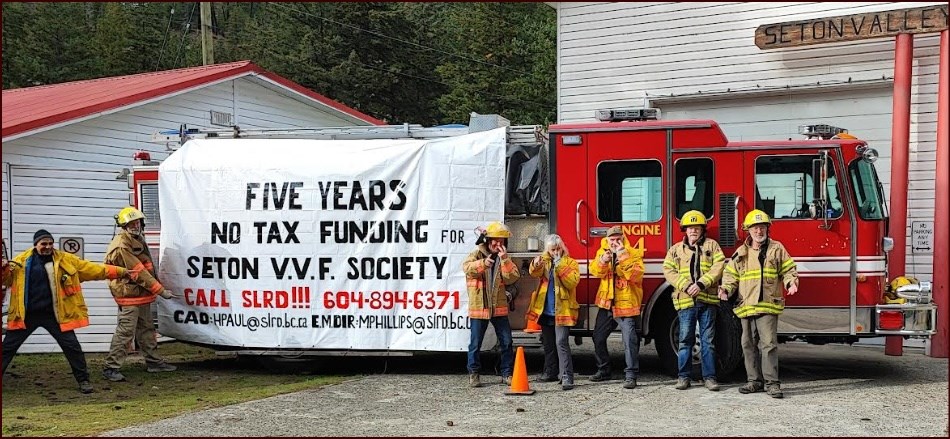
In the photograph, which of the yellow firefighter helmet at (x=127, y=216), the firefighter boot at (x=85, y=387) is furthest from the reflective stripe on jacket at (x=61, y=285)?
the yellow firefighter helmet at (x=127, y=216)

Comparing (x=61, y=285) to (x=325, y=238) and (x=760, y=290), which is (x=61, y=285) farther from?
(x=760, y=290)

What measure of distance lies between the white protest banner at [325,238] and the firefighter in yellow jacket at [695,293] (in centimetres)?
206

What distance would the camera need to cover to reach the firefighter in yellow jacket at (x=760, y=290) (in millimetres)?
9000

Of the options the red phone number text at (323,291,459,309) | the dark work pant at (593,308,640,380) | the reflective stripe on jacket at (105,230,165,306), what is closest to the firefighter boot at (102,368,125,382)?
the reflective stripe on jacket at (105,230,165,306)

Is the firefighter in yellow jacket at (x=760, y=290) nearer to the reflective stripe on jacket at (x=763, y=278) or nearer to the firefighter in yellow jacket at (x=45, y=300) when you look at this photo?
the reflective stripe on jacket at (x=763, y=278)

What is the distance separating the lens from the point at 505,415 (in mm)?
8086

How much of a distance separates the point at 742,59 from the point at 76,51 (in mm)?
44195

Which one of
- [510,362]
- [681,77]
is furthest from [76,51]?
[510,362]

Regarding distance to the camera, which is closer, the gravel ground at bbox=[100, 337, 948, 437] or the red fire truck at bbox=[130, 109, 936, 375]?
the gravel ground at bbox=[100, 337, 948, 437]

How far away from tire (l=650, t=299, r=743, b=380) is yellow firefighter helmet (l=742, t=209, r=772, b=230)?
1.06 metres

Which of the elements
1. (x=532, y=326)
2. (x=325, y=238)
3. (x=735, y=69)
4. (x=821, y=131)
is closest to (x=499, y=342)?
(x=532, y=326)

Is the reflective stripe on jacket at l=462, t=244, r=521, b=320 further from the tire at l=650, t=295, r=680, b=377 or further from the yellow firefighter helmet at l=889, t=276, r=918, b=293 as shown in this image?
the yellow firefighter helmet at l=889, t=276, r=918, b=293

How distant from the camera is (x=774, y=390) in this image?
895 cm

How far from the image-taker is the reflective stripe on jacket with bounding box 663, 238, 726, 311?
9125 mm
